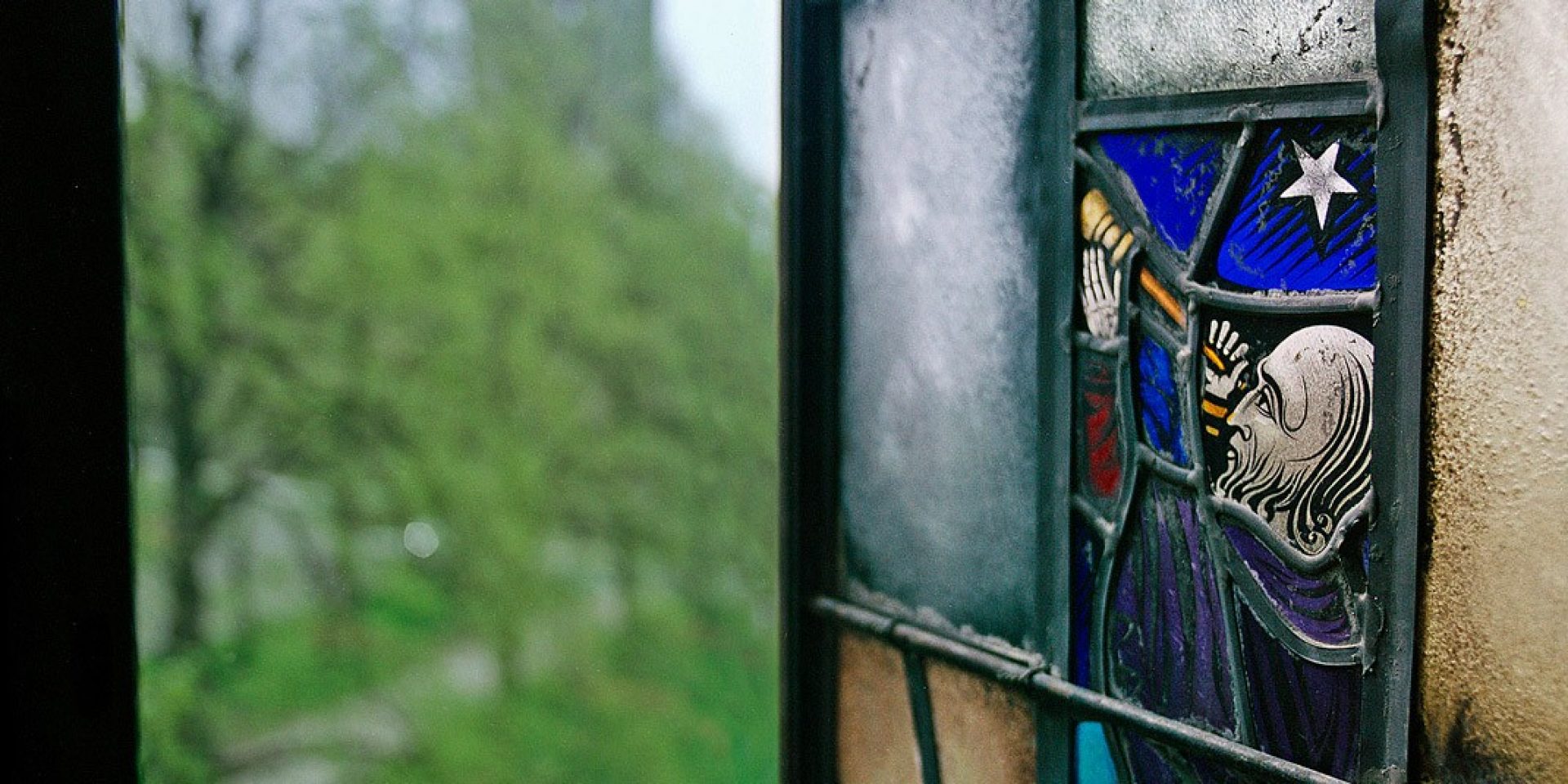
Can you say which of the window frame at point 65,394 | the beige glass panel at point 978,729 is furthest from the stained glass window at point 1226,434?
the window frame at point 65,394

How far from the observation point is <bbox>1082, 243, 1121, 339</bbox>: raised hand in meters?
1.29

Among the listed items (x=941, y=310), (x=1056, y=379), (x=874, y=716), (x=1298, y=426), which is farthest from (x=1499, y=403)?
(x=874, y=716)

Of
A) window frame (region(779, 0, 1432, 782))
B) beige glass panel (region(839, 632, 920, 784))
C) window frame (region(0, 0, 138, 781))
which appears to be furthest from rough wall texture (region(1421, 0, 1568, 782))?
window frame (region(0, 0, 138, 781))

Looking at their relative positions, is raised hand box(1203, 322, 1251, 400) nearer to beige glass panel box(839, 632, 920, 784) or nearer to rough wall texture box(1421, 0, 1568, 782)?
rough wall texture box(1421, 0, 1568, 782)

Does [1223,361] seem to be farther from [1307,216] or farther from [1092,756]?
[1092,756]

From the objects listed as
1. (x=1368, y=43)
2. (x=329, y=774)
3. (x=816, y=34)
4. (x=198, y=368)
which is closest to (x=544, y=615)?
(x=329, y=774)

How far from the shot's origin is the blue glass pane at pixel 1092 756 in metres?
1.32

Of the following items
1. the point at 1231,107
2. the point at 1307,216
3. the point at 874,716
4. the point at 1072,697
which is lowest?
the point at 874,716

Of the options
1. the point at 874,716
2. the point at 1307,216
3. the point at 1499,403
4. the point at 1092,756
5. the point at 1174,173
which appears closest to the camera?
the point at 1499,403

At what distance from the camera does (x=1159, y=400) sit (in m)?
1.25

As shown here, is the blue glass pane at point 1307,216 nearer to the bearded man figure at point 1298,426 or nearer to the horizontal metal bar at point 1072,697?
the bearded man figure at point 1298,426

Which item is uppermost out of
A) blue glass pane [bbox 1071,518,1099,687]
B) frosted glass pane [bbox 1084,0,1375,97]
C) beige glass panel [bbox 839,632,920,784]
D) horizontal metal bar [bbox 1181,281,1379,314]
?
frosted glass pane [bbox 1084,0,1375,97]

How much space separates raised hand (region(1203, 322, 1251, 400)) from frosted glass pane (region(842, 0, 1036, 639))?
0.89ft

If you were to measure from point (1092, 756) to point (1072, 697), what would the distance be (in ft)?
0.23
